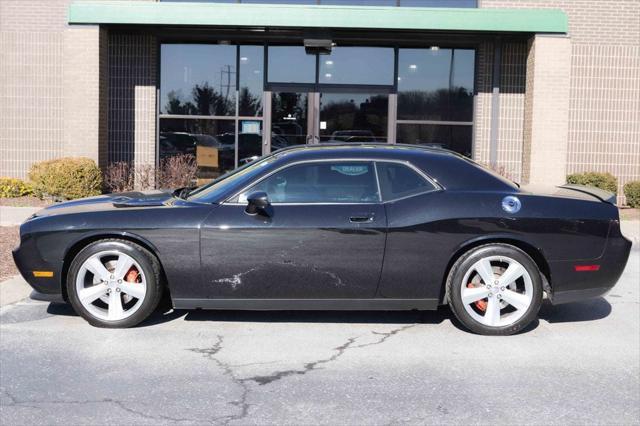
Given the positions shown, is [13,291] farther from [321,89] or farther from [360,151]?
[321,89]

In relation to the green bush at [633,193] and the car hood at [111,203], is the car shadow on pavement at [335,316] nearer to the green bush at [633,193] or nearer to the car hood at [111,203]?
the car hood at [111,203]

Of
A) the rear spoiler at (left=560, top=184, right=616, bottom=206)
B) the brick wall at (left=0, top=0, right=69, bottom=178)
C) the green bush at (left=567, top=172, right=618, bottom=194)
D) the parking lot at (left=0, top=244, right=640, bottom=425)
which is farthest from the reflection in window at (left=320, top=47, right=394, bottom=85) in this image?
the parking lot at (left=0, top=244, right=640, bottom=425)

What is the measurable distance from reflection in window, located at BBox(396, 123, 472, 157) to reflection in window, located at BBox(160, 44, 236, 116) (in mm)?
3820

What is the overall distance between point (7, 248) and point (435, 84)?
32.4 feet

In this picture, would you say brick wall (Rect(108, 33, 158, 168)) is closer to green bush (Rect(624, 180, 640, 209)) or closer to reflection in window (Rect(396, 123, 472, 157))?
reflection in window (Rect(396, 123, 472, 157))

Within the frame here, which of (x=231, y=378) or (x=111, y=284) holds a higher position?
(x=111, y=284)

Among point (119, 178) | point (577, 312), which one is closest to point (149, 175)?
point (119, 178)

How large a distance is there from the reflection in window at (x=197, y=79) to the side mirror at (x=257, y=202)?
1048 centimetres

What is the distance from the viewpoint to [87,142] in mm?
15195

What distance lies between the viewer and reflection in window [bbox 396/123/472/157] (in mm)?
16172

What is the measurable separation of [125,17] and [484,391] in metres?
12.3

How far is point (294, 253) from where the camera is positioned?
589cm

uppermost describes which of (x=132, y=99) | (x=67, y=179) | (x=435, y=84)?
(x=435, y=84)

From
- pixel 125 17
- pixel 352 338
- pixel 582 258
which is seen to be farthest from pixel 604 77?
pixel 352 338
